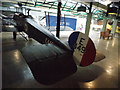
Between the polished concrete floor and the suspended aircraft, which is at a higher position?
the suspended aircraft

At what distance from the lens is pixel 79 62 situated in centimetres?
211

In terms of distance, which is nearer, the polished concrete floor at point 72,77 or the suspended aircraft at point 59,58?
the suspended aircraft at point 59,58

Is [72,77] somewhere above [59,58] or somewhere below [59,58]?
below

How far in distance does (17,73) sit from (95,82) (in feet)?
6.93

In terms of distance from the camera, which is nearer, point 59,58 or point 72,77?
→ point 59,58

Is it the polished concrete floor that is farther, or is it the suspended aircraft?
the polished concrete floor

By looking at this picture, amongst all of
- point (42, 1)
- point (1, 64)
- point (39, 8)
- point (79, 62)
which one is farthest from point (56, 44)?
point (39, 8)

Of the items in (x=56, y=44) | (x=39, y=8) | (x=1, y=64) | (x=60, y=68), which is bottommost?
(x=1, y=64)

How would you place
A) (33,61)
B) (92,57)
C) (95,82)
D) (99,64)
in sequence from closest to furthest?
(33,61)
(92,57)
(95,82)
(99,64)

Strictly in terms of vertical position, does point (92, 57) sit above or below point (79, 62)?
above

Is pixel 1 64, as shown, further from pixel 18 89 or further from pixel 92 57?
pixel 92 57

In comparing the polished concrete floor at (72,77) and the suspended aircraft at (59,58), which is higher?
the suspended aircraft at (59,58)

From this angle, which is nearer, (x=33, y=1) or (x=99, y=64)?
(x=99, y=64)

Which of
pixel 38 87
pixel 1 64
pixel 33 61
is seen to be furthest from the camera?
pixel 1 64
